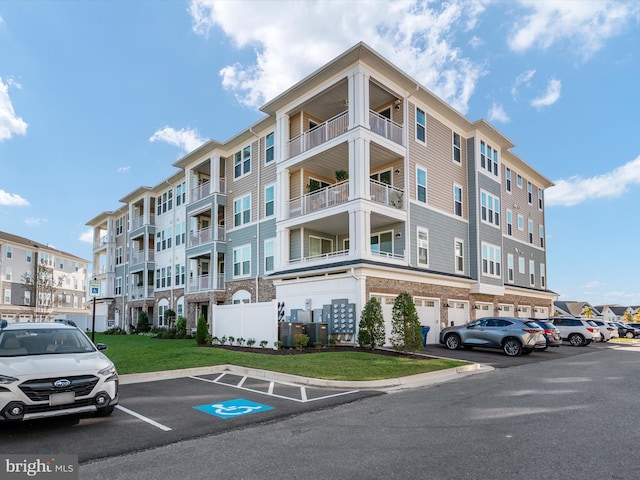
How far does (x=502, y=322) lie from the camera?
63.6ft

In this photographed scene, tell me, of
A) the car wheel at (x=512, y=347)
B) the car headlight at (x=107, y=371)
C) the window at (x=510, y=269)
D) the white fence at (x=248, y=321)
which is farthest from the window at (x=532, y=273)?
the car headlight at (x=107, y=371)

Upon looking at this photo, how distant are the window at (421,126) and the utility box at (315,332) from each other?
435 inches

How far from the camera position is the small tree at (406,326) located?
16.0m

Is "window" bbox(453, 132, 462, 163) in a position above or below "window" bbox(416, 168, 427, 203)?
above

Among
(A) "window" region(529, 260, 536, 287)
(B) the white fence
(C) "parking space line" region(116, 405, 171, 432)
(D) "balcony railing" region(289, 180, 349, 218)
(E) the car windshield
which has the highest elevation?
(D) "balcony railing" region(289, 180, 349, 218)

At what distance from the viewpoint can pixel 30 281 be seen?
6188 centimetres

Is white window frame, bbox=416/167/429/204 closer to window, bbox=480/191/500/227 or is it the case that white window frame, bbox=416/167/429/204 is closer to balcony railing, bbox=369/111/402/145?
balcony railing, bbox=369/111/402/145

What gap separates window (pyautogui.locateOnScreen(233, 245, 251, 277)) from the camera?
89.9ft

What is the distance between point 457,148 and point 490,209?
178 inches

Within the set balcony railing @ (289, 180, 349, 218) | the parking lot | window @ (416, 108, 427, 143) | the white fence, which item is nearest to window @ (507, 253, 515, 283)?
window @ (416, 108, 427, 143)

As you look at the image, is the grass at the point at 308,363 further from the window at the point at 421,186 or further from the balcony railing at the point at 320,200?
the window at the point at 421,186

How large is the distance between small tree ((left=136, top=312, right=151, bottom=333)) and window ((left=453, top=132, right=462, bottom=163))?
26.7 m

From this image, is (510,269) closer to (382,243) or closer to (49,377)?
(382,243)

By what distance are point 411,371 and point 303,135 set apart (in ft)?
45.4
